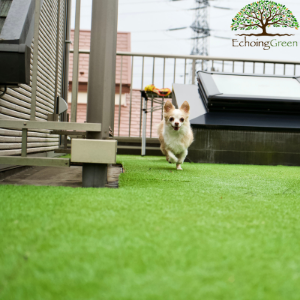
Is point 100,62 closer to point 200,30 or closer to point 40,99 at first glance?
point 40,99

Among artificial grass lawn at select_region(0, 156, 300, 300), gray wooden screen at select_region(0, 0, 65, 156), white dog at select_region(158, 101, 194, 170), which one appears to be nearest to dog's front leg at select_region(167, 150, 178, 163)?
white dog at select_region(158, 101, 194, 170)

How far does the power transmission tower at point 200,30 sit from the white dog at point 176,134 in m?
23.5

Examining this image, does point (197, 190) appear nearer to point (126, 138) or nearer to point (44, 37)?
point (44, 37)

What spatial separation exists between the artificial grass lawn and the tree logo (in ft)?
20.4

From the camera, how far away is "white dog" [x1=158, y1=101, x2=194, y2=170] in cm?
306

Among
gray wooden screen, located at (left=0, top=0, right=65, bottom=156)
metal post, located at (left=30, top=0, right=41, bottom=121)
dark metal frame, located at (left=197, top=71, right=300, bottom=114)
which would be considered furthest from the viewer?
dark metal frame, located at (left=197, top=71, right=300, bottom=114)

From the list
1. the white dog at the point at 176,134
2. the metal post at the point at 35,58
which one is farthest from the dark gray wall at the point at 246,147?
the metal post at the point at 35,58

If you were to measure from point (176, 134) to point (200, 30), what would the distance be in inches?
970

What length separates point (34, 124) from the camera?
1.63m

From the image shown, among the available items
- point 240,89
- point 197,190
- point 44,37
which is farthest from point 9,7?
point 240,89

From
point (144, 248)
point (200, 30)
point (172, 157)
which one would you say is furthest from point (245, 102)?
point (200, 30)

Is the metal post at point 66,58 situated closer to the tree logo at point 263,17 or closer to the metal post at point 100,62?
the metal post at point 100,62

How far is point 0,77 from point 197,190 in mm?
1113

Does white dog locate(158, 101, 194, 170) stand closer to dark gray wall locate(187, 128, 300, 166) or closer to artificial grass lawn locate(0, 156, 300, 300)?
dark gray wall locate(187, 128, 300, 166)
